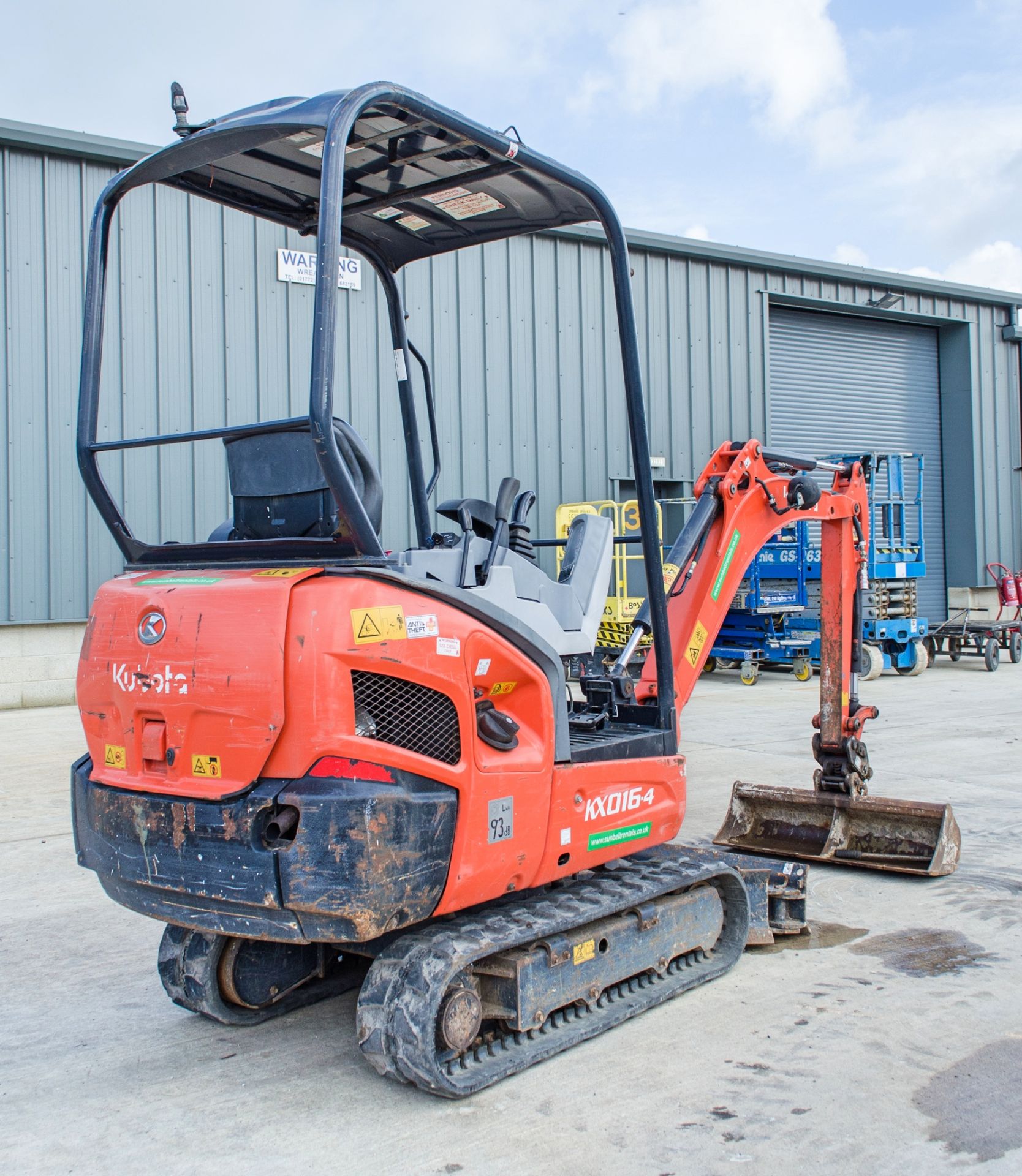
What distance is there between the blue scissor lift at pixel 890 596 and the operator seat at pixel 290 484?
12547mm

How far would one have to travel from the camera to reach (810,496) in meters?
5.71

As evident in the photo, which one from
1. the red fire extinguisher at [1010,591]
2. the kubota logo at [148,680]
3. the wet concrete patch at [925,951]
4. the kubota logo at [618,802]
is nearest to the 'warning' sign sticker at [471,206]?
the kubota logo at [148,680]

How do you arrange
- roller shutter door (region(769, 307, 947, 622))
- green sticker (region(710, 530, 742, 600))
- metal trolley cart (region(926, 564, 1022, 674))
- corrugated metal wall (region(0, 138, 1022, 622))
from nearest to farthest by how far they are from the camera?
green sticker (region(710, 530, 742, 600)), corrugated metal wall (region(0, 138, 1022, 622)), metal trolley cart (region(926, 564, 1022, 674)), roller shutter door (region(769, 307, 947, 622))

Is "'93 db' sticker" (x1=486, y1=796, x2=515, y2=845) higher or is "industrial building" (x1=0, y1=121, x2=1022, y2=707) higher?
"industrial building" (x1=0, y1=121, x2=1022, y2=707)

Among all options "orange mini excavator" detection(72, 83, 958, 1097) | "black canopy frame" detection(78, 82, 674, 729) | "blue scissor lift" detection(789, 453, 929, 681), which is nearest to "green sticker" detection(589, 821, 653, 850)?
"orange mini excavator" detection(72, 83, 958, 1097)

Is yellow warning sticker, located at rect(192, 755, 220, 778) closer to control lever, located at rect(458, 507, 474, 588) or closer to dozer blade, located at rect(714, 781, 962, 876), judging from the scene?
control lever, located at rect(458, 507, 474, 588)

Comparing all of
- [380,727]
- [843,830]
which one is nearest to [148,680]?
[380,727]

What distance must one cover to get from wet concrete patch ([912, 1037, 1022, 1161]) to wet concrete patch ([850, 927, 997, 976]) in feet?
2.29

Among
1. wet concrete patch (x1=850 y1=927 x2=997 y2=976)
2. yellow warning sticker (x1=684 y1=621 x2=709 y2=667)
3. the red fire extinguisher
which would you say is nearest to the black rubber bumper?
A: yellow warning sticker (x1=684 y1=621 x2=709 y2=667)

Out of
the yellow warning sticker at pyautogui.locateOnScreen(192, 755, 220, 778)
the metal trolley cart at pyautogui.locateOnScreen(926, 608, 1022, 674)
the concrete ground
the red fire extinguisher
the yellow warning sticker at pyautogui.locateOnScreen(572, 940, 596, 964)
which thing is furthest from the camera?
the red fire extinguisher

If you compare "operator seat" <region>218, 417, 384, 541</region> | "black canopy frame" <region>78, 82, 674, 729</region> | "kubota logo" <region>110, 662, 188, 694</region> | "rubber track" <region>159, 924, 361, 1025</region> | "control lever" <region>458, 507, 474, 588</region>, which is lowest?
"rubber track" <region>159, 924, 361, 1025</region>

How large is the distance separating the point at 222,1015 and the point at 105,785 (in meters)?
1.02

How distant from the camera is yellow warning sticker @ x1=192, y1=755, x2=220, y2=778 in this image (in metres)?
3.26

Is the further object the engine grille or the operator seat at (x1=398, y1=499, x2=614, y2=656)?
the operator seat at (x1=398, y1=499, x2=614, y2=656)
